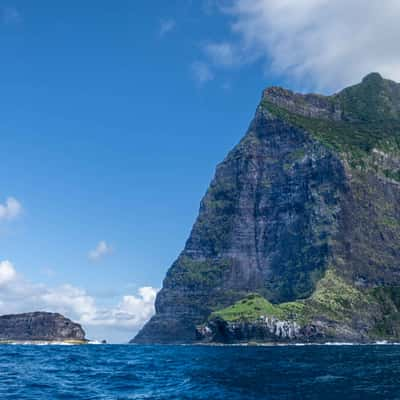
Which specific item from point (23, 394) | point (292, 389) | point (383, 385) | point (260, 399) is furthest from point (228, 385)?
point (23, 394)

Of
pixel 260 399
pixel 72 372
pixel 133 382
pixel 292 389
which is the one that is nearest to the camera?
pixel 260 399

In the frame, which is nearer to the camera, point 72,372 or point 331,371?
point 72,372

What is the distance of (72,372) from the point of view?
88188mm

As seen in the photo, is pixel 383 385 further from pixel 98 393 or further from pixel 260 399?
pixel 98 393

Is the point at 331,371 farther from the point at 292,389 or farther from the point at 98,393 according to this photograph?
the point at 98,393

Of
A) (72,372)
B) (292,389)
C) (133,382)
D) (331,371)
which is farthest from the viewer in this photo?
(331,371)

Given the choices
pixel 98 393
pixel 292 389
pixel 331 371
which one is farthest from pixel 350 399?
pixel 331 371

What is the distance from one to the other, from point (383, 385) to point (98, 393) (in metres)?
34.3

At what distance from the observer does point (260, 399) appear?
200ft

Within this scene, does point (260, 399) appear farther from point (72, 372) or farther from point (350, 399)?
point (72, 372)

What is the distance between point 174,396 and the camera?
62906mm

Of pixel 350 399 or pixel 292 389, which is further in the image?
pixel 292 389

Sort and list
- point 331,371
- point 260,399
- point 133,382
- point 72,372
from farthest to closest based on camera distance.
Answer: point 331,371
point 72,372
point 133,382
point 260,399

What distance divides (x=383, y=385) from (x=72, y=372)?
4437 centimetres
